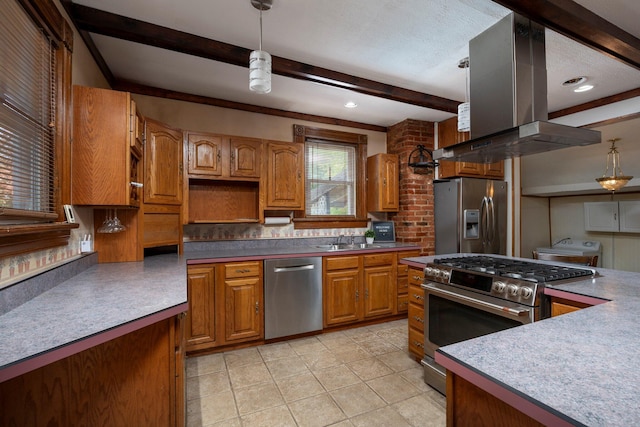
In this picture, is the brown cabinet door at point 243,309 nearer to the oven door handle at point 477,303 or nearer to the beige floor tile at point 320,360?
the beige floor tile at point 320,360

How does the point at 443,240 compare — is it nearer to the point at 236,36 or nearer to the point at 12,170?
the point at 236,36

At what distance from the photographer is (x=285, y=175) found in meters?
3.25

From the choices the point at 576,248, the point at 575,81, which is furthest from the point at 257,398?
the point at 576,248

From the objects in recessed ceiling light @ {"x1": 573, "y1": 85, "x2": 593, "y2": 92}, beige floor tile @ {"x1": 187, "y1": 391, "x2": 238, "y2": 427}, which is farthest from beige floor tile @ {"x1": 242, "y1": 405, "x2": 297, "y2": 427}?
recessed ceiling light @ {"x1": 573, "y1": 85, "x2": 593, "y2": 92}

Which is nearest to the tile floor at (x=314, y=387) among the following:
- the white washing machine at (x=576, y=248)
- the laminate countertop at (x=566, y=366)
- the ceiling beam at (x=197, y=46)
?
the laminate countertop at (x=566, y=366)

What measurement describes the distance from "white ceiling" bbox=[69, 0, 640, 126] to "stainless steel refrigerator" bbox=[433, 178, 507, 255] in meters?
1.13

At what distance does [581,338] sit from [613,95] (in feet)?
11.5

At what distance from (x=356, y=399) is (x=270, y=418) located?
575 millimetres

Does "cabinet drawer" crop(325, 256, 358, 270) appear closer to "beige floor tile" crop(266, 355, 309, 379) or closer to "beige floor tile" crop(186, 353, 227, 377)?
"beige floor tile" crop(266, 355, 309, 379)

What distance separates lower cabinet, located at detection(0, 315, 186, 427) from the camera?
42.4 inches

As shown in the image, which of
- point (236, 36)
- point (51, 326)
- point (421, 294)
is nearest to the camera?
point (51, 326)

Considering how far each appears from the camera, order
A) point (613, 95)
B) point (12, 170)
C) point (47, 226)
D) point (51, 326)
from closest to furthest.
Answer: point (51, 326)
point (12, 170)
point (47, 226)
point (613, 95)

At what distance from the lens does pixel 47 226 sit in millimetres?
1426

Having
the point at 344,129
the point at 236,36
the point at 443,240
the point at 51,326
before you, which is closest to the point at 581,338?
the point at 51,326
